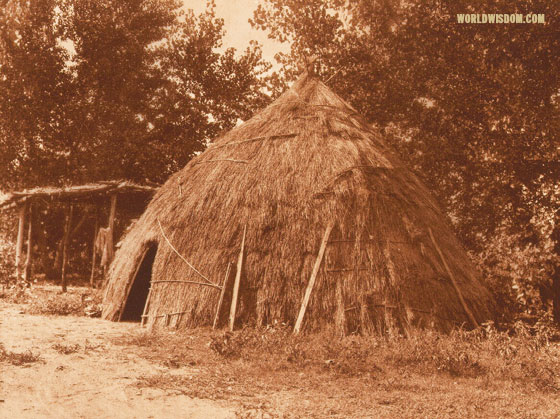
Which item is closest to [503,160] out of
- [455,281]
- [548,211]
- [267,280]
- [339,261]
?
[548,211]

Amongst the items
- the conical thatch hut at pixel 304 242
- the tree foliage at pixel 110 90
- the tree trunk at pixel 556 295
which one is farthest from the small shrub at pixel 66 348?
the tree foliage at pixel 110 90

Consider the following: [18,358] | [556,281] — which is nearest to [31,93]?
[18,358]

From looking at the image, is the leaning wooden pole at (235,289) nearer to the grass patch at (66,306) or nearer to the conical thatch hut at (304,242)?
the conical thatch hut at (304,242)

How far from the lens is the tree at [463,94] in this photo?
13586 mm

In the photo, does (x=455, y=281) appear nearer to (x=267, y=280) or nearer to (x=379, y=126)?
(x=267, y=280)

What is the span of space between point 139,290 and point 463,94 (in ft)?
31.2

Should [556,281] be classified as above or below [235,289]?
above

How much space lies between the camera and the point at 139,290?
46.2 ft

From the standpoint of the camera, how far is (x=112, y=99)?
83.3 feet

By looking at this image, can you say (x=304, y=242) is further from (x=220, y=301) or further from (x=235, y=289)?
(x=220, y=301)

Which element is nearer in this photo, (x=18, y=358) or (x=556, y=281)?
(x=18, y=358)

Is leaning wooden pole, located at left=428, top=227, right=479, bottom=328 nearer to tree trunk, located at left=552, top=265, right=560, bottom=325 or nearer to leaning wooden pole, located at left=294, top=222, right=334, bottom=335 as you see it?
leaning wooden pole, located at left=294, top=222, right=334, bottom=335

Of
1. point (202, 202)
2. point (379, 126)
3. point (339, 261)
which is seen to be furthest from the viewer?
point (379, 126)

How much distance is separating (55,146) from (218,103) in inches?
261
